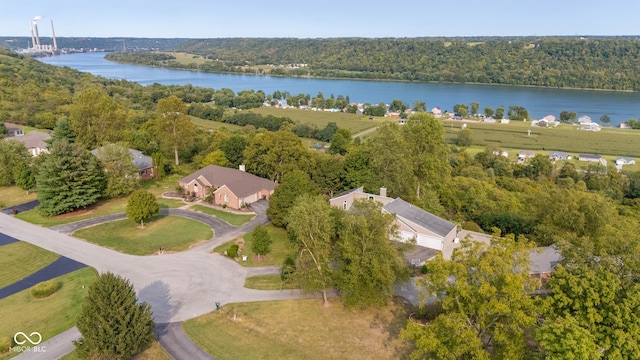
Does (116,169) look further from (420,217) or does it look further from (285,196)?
(420,217)

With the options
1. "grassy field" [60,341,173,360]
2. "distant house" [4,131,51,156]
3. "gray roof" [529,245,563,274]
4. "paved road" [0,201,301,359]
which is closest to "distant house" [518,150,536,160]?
"gray roof" [529,245,563,274]

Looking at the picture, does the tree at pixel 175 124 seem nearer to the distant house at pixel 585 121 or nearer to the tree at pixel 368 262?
the tree at pixel 368 262

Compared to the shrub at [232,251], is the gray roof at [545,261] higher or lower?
higher

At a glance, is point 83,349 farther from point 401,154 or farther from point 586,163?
point 586,163

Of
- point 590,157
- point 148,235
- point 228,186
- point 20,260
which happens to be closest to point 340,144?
point 228,186

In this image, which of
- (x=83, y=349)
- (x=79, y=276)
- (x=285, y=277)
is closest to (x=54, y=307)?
(x=79, y=276)

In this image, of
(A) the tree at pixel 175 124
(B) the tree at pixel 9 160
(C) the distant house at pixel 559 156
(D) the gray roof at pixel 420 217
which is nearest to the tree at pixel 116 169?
(B) the tree at pixel 9 160

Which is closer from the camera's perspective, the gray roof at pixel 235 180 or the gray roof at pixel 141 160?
the gray roof at pixel 235 180
